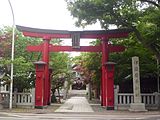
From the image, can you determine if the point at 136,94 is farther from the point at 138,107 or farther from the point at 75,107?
the point at 75,107

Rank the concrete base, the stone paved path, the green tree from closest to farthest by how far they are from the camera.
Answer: the green tree → the concrete base → the stone paved path

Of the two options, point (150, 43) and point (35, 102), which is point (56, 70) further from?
point (150, 43)

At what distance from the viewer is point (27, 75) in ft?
98.0

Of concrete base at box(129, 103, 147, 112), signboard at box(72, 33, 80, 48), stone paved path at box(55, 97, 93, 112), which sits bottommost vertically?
stone paved path at box(55, 97, 93, 112)

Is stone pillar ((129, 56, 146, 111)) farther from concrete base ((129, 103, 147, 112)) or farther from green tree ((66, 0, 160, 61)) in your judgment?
green tree ((66, 0, 160, 61))

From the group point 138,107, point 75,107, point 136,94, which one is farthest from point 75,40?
point 138,107

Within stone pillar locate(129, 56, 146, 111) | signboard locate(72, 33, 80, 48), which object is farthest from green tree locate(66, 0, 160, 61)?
signboard locate(72, 33, 80, 48)

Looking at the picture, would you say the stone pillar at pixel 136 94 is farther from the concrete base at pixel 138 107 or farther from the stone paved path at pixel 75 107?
the stone paved path at pixel 75 107

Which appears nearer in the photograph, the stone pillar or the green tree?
the green tree

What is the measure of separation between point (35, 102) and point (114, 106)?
570 cm

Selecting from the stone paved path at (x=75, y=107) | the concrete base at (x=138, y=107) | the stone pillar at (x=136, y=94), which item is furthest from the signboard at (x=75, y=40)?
the concrete base at (x=138, y=107)

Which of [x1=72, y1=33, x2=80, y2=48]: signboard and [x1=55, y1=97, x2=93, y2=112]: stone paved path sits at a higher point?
[x1=72, y1=33, x2=80, y2=48]: signboard

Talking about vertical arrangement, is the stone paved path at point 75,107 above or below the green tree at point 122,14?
below

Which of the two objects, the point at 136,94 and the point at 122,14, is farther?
the point at 136,94
